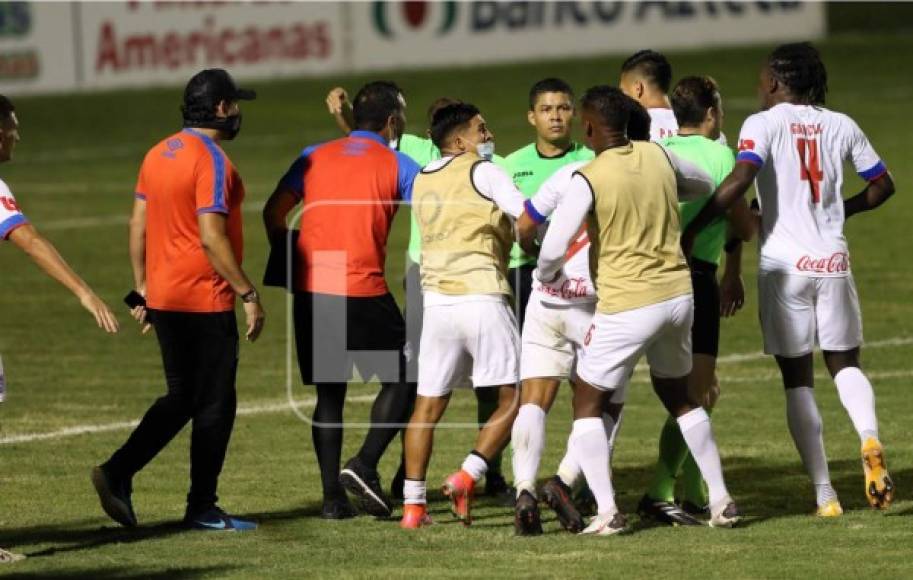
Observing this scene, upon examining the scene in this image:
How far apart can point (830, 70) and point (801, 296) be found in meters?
30.9

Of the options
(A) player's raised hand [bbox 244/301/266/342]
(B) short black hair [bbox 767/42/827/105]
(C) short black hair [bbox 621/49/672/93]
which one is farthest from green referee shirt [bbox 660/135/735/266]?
(A) player's raised hand [bbox 244/301/266/342]

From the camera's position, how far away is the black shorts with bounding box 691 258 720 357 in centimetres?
1012

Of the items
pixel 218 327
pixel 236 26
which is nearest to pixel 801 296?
pixel 218 327

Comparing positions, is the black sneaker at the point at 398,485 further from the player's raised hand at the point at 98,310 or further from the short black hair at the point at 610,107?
the short black hair at the point at 610,107

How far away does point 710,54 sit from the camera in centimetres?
4247

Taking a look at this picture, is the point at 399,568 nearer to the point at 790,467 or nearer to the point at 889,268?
the point at 790,467

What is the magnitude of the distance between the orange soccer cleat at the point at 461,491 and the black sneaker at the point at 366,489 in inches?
24.4

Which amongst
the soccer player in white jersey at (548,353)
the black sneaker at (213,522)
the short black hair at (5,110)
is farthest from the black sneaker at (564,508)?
the short black hair at (5,110)

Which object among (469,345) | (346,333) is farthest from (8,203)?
(469,345)

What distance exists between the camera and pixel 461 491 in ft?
31.7

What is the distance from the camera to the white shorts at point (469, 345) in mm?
9773

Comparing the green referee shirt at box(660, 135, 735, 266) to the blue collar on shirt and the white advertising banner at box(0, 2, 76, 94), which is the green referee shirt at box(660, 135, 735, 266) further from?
the white advertising banner at box(0, 2, 76, 94)

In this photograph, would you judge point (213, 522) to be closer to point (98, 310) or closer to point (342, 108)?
point (98, 310)

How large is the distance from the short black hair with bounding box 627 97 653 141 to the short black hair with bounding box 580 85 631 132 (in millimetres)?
182
